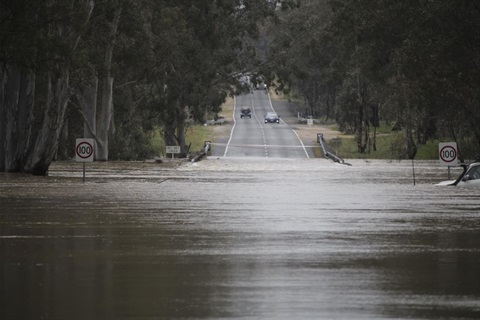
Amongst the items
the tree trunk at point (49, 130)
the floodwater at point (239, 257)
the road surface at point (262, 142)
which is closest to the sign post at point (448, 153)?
the floodwater at point (239, 257)

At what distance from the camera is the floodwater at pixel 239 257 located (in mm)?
11094

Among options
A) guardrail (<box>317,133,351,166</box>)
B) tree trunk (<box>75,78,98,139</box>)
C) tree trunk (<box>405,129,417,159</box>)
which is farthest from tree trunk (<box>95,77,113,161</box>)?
tree trunk (<box>405,129,417,159</box>)

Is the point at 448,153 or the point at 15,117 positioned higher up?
the point at 15,117

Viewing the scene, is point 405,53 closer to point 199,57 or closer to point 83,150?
point 83,150

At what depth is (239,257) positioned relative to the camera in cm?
1527

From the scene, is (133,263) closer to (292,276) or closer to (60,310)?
(292,276)

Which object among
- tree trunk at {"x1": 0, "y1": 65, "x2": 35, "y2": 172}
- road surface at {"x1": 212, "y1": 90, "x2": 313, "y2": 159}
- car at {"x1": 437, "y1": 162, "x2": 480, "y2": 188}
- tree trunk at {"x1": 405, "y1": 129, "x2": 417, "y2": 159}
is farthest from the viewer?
road surface at {"x1": 212, "y1": 90, "x2": 313, "y2": 159}

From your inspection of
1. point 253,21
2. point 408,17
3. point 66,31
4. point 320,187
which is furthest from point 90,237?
point 253,21

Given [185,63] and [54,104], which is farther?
[185,63]

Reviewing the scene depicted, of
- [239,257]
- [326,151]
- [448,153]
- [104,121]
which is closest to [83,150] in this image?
[448,153]

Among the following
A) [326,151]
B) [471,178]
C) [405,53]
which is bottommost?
[471,178]

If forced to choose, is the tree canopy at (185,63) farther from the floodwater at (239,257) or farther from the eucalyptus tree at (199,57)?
the floodwater at (239,257)

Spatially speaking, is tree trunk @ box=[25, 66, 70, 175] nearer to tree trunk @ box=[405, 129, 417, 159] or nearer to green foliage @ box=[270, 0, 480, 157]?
green foliage @ box=[270, 0, 480, 157]

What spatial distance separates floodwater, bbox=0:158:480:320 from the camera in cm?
1109
